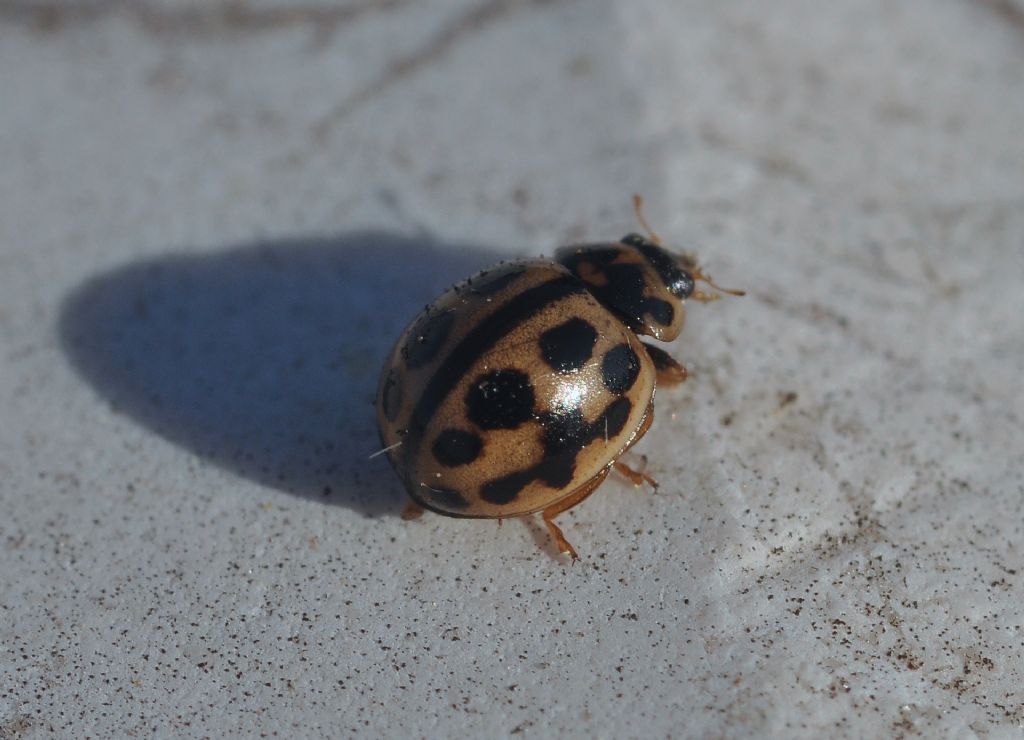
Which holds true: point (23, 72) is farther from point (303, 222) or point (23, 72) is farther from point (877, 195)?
point (877, 195)

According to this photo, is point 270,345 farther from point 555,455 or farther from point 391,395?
point 555,455

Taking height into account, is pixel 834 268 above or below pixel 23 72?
above

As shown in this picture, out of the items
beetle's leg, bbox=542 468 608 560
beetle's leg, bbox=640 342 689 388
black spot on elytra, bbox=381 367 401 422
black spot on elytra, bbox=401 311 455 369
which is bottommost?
beetle's leg, bbox=542 468 608 560

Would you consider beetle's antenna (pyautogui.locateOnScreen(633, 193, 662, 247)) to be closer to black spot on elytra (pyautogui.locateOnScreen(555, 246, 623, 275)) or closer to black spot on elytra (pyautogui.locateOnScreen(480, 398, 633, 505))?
black spot on elytra (pyautogui.locateOnScreen(555, 246, 623, 275))

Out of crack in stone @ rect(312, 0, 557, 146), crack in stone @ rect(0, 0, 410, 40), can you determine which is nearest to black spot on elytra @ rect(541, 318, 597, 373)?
crack in stone @ rect(312, 0, 557, 146)

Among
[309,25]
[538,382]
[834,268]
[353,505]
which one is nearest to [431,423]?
[538,382]

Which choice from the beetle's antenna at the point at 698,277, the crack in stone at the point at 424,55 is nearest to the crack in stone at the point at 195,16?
the crack in stone at the point at 424,55

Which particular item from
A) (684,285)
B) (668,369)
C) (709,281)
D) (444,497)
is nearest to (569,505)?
(444,497)
